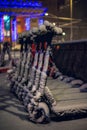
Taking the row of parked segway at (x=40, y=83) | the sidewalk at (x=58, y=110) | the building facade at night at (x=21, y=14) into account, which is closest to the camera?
the sidewalk at (x=58, y=110)

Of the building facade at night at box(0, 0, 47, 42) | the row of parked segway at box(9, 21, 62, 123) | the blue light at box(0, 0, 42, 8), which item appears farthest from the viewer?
the building facade at night at box(0, 0, 47, 42)

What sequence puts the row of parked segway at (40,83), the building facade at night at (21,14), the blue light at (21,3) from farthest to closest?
the building facade at night at (21,14)
the blue light at (21,3)
the row of parked segway at (40,83)

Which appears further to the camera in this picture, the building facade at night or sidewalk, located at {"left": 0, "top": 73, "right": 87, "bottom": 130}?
the building facade at night

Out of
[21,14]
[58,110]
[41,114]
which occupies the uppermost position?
[21,14]

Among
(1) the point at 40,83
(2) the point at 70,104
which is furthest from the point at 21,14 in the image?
(2) the point at 70,104

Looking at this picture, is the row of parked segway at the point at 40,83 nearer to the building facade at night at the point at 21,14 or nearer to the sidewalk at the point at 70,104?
the sidewalk at the point at 70,104

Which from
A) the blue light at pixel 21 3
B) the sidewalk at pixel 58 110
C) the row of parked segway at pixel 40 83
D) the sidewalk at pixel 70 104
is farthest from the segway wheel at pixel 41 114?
the blue light at pixel 21 3

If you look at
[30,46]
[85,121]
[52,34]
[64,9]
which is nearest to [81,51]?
[30,46]

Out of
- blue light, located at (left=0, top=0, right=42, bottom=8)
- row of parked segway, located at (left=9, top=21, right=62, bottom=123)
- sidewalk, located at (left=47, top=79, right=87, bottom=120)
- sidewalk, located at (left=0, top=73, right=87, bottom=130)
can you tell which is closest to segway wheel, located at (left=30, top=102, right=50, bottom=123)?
row of parked segway, located at (left=9, top=21, right=62, bottom=123)

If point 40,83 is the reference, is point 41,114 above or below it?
below

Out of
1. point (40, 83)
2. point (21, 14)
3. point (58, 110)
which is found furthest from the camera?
point (21, 14)

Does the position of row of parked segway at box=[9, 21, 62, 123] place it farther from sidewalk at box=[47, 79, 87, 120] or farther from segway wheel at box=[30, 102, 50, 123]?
sidewalk at box=[47, 79, 87, 120]

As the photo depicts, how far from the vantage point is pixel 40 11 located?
57.9 meters

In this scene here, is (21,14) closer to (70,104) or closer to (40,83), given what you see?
(40,83)
